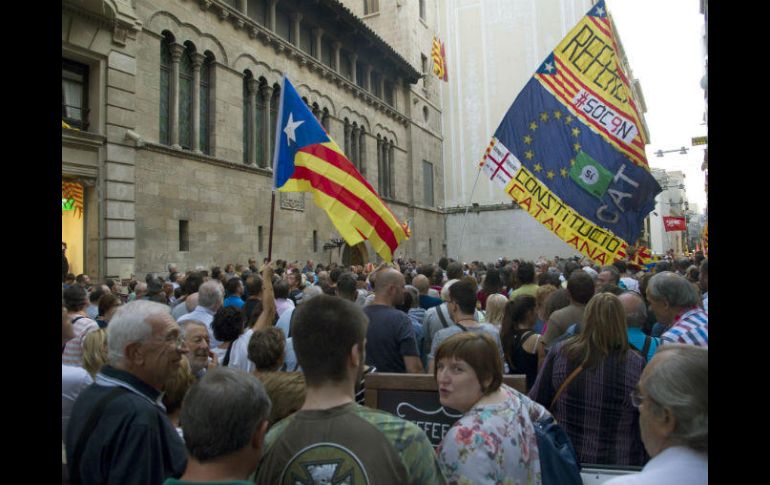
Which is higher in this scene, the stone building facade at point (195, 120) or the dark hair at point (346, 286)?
the stone building facade at point (195, 120)

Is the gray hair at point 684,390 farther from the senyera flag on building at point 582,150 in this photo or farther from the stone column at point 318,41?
the stone column at point 318,41

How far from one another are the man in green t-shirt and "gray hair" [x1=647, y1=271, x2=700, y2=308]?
306 centimetres

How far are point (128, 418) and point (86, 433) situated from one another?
18 cm

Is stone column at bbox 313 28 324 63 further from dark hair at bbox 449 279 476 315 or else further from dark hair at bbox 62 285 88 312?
dark hair at bbox 449 279 476 315

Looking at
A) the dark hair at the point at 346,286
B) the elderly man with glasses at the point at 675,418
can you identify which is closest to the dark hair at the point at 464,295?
the dark hair at the point at 346,286

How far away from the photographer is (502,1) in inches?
1502

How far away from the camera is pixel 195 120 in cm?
1656

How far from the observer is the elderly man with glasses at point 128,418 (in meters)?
2.22

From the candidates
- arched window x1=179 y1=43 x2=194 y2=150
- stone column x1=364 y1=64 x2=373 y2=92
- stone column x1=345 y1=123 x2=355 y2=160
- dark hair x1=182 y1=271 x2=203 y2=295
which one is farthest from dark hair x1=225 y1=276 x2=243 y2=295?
stone column x1=364 y1=64 x2=373 y2=92

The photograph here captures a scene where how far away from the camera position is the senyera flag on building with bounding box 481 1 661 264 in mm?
9289

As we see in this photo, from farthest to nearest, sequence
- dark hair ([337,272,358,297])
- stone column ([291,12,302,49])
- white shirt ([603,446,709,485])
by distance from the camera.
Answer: stone column ([291,12,302,49]) → dark hair ([337,272,358,297]) → white shirt ([603,446,709,485])

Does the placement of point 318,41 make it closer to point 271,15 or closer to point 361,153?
point 271,15

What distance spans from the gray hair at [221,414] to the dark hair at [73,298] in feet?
12.5
